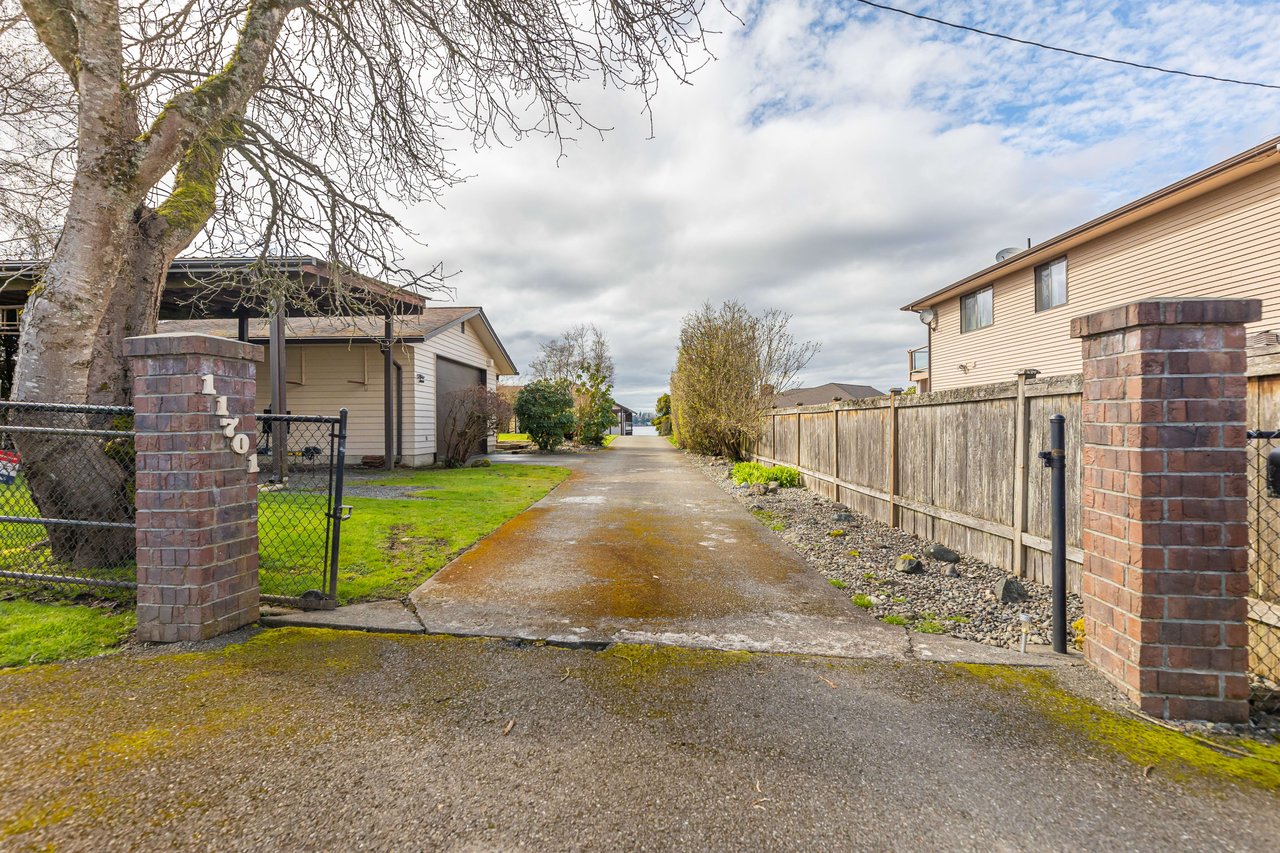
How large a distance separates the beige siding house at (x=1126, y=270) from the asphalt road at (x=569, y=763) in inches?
213

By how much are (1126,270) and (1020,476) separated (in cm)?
979

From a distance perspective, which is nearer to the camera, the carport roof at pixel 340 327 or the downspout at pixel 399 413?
the carport roof at pixel 340 327

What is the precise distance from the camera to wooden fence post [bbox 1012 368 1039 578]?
403 cm

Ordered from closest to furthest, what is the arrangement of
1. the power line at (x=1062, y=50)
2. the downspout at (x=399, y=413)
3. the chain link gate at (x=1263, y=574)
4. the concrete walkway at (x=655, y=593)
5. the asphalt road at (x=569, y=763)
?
1. the asphalt road at (x=569, y=763)
2. the chain link gate at (x=1263, y=574)
3. the concrete walkway at (x=655, y=593)
4. the power line at (x=1062, y=50)
5. the downspout at (x=399, y=413)

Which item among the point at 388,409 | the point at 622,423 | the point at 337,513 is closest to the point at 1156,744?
the point at 337,513

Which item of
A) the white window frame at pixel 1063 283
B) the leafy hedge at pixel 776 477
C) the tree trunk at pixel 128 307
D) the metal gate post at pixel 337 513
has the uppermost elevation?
the white window frame at pixel 1063 283

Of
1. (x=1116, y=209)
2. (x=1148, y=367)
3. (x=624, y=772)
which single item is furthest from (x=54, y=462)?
(x=1116, y=209)

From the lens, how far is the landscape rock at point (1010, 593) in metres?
3.62

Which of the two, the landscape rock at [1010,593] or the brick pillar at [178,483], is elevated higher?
the brick pillar at [178,483]

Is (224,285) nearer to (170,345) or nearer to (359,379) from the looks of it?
(170,345)

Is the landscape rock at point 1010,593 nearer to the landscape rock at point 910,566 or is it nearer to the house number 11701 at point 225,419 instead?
the landscape rock at point 910,566

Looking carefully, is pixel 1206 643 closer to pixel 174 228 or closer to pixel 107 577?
pixel 107 577

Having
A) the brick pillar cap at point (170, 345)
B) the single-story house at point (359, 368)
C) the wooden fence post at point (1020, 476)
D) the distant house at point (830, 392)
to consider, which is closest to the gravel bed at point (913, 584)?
the wooden fence post at point (1020, 476)

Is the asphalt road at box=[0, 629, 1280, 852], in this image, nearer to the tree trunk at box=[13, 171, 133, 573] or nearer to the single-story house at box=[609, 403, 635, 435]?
the tree trunk at box=[13, 171, 133, 573]
